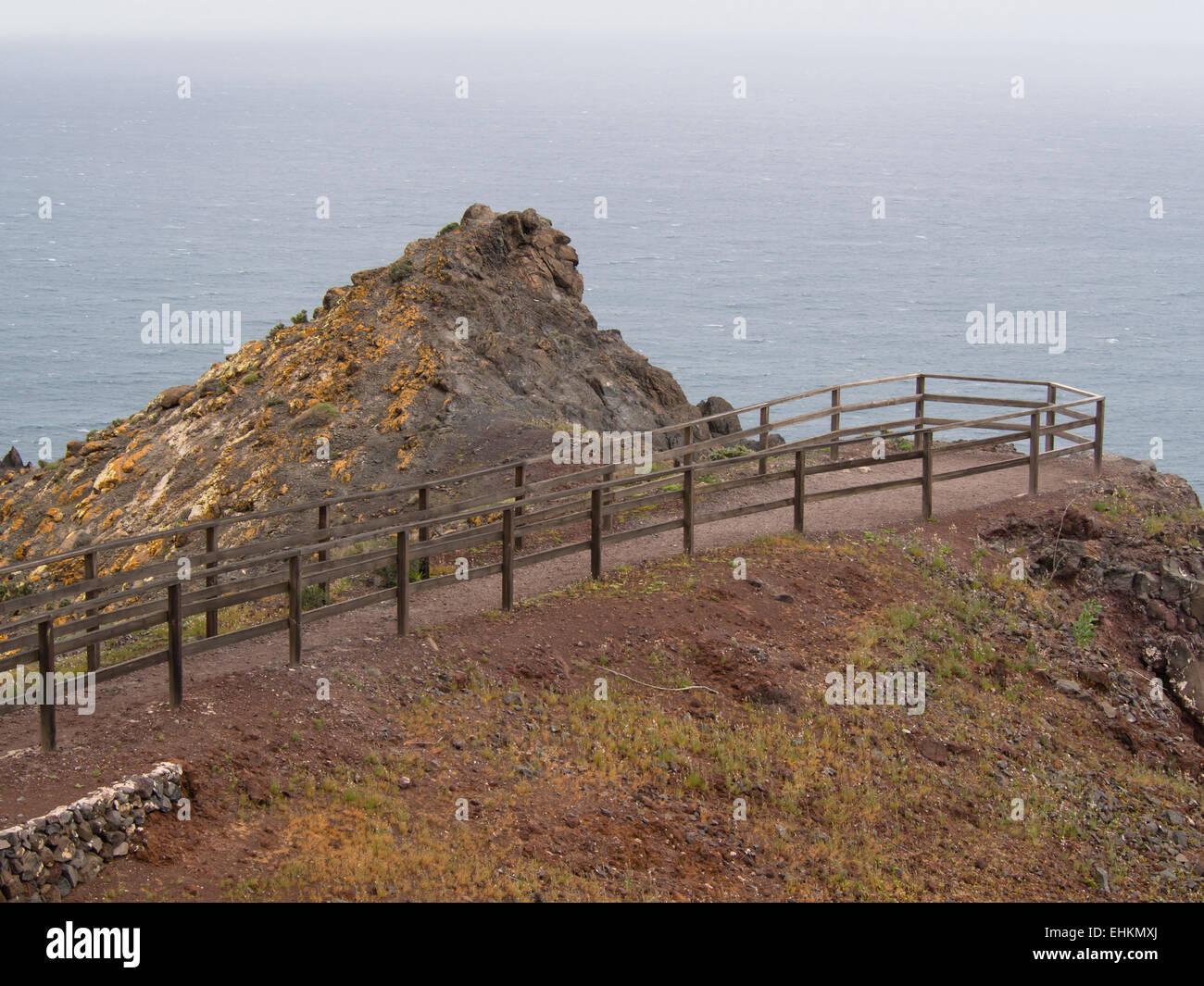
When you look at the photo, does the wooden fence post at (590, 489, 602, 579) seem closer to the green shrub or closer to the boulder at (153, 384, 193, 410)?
the green shrub

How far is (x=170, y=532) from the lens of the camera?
14.1 m

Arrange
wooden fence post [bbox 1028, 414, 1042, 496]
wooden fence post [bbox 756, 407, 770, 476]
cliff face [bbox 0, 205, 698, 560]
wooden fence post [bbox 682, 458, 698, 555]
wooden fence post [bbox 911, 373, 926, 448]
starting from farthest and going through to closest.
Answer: wooden fence post [bbox 911, 373, 926, 448] < cliff face [bbox 0, 205, 698, 560] < wooden fence post [bbox 756, 407, 770, 476] < wooden fence post [bbox 1028, 414, 1042, 496] < wooden fence post [bbox 682, 458, 698, 555]

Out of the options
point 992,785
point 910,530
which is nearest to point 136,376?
point 910,530

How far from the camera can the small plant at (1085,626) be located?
17.0 metres

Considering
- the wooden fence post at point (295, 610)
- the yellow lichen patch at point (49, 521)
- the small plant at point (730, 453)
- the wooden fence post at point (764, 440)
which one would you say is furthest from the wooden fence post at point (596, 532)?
the yellow lichen patch at point (49, 521)

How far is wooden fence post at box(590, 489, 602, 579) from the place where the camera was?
15828mm

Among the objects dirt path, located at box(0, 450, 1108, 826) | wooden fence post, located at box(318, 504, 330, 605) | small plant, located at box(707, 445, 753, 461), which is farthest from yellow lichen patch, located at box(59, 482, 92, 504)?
dirt path, located at box(0, 450, 1108, 826)

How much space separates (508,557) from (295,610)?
110 inches

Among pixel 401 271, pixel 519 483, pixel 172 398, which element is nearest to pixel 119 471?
pixel 172 398

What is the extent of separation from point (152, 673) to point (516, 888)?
493cm

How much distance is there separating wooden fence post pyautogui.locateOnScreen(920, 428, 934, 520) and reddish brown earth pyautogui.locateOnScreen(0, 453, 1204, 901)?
6.86 feet

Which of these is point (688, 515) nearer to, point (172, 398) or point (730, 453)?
point (730, 453)

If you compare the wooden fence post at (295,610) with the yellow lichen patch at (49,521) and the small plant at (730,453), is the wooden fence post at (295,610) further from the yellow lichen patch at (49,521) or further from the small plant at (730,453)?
the yellow lichen patch at (49,521)

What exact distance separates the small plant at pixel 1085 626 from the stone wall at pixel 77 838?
1128 cm
